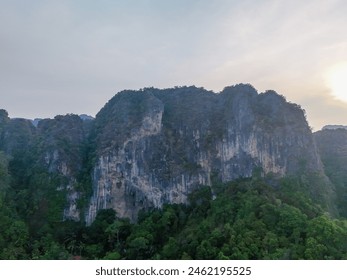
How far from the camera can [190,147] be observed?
55375 millimetres

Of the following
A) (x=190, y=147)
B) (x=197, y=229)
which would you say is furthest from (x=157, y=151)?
(x=197, y=229)

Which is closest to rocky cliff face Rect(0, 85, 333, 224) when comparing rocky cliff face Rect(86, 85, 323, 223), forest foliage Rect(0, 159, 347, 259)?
rocky cliff face Rect(86, 85, 323, 223)

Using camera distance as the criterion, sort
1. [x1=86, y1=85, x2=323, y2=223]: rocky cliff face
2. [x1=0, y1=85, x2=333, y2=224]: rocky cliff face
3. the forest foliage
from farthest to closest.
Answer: [x1=86, y1=85, x2=323, y2=223]: rocky cliff face, [x1=0, y1=85, x2=333, y2=224]: rocky cliff face, the forest foliage

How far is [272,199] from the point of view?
123 ft

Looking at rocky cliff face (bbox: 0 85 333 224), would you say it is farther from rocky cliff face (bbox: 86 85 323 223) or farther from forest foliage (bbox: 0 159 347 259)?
forest foliage (bbox: 0 159 347 259)

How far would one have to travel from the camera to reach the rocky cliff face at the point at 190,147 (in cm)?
5053

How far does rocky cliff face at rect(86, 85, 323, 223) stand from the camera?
5053cm

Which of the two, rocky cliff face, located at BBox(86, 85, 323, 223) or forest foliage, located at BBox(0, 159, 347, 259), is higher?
rocky cliff face, located at BBox(86, 85, 323, 223)

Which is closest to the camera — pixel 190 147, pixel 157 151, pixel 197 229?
pixel 197 229

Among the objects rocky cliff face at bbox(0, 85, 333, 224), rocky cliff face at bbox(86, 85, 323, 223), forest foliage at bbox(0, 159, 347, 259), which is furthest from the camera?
rocky cliff face at bbox(86, 85, 323, 223)

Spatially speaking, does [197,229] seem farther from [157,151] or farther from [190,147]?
[190,147]

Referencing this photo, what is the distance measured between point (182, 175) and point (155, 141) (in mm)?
6410

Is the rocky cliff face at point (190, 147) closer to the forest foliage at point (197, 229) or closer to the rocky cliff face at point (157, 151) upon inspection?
the rocky cliff face at point (157, 151)

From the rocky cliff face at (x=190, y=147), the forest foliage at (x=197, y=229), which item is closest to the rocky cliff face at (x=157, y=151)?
the rocky cliff face at (x=190, y=147)
